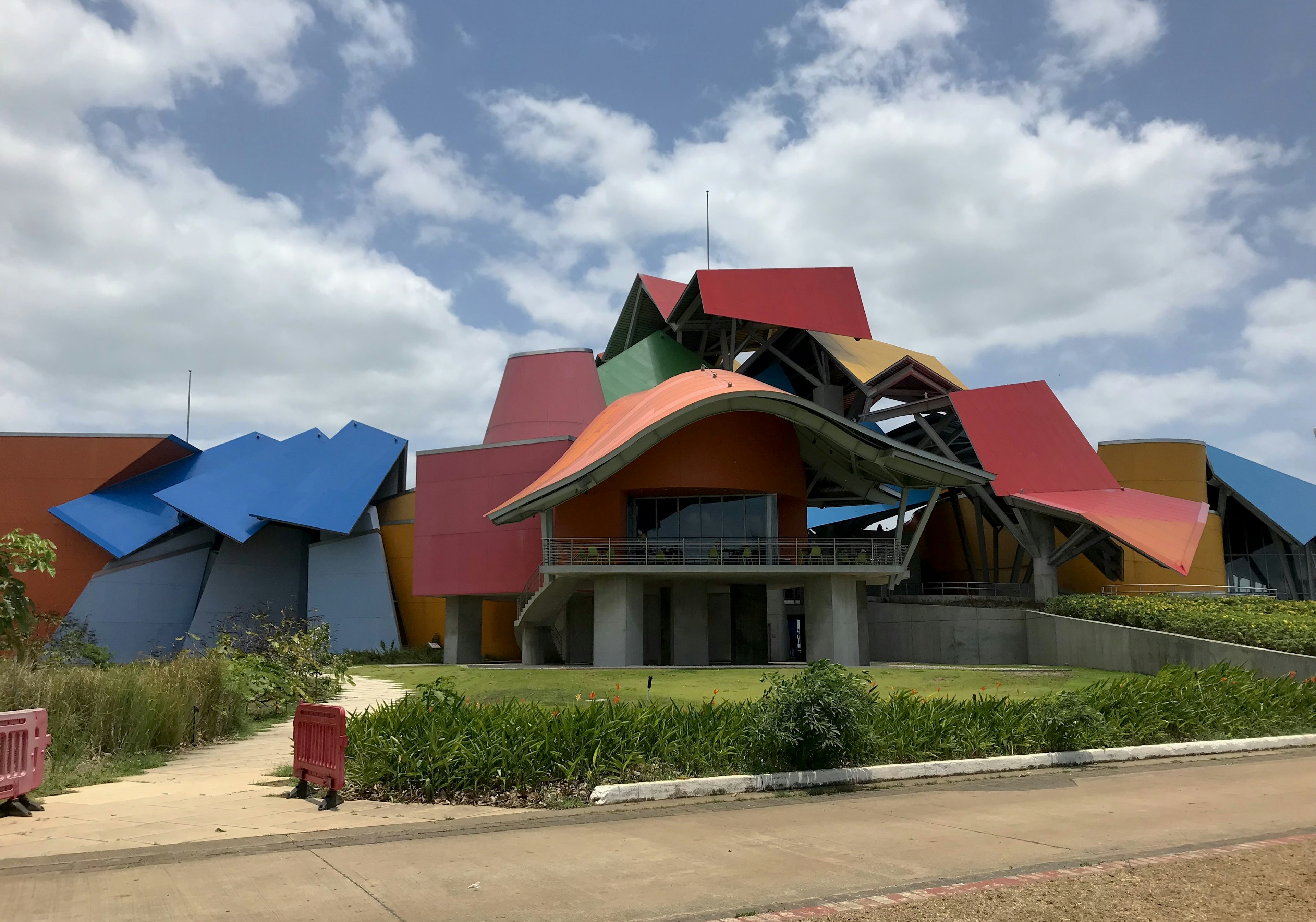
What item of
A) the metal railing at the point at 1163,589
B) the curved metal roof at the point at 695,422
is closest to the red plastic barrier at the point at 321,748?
the curved metal roof at the point at 695,422

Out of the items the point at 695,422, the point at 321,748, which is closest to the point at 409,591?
the point at 695,422

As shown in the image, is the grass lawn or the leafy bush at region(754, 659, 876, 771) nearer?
the leafy bush at region(754, 659, 876, 771)

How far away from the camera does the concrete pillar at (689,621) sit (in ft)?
114

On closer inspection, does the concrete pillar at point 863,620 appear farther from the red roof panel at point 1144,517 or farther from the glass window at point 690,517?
the red roof panel at point 1144,517

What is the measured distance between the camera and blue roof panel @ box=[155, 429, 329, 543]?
42562mm

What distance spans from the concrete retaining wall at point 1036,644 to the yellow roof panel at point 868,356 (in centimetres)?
1073

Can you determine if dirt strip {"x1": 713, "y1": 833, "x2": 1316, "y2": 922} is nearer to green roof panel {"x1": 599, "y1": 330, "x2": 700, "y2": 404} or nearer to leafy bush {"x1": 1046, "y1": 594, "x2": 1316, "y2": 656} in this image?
leafy bush {"x1": 1046, "y1": 594, "x2": 1316, "y2": 656}

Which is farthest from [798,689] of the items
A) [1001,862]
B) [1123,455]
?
[1123,455]

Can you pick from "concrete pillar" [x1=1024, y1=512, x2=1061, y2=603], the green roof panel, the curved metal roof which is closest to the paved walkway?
the curved metal roof

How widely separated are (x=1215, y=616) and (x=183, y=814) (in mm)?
25819

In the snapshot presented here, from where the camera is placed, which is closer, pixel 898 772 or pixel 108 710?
pixel 898 772

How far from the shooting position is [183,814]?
9578mm

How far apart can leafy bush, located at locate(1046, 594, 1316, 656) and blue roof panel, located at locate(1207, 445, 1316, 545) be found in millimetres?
12852

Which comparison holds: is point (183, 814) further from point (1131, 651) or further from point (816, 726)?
point (1131, 651)
